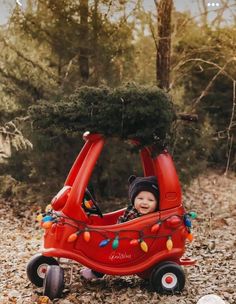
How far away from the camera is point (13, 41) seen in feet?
26.2

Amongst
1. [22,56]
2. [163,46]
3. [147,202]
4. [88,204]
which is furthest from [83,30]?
[147,202]

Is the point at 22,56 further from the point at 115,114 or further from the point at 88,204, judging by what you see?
the point at 115,114

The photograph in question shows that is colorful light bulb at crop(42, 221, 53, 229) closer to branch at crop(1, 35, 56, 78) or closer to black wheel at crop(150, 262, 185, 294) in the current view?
black wheel at crop(150, 262, 185, 294)

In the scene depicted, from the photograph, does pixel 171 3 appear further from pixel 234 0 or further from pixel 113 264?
Result: pixel 113 264

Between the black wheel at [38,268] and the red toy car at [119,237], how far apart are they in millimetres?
65

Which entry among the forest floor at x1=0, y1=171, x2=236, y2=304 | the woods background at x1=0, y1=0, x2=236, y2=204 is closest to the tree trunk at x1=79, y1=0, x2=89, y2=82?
the woods background at x1=0, y1=0, x2=236, y2=204

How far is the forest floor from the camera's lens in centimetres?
420

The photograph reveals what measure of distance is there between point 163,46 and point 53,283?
456cm

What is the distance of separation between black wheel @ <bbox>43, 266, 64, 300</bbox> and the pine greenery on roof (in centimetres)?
116

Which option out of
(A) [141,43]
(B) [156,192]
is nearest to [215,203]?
(A) [141,43]

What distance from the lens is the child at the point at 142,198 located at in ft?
14.3

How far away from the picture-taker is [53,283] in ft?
13.5

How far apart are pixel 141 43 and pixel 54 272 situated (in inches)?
203

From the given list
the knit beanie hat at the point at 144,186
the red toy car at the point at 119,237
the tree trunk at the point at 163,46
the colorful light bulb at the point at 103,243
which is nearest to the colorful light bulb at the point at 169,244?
the red toy car at the point at 119,237
